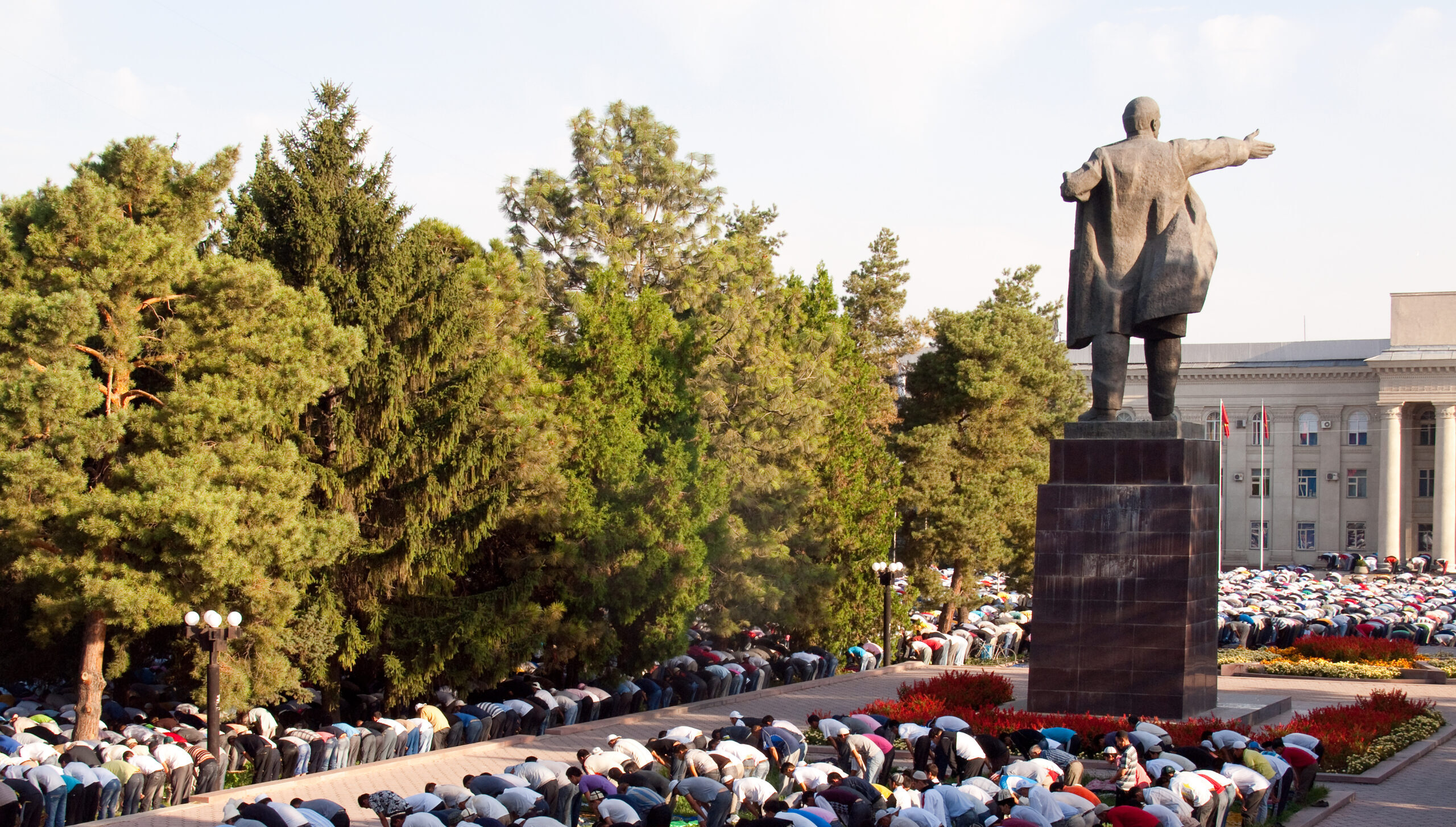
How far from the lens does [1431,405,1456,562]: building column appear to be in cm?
6062

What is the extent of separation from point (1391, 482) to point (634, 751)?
189 ft

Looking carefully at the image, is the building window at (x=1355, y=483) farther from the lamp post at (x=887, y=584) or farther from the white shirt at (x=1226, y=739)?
the white shirt at (x=1226, y=739)

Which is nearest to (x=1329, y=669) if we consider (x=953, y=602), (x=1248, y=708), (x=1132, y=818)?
(x=1248, y=708)

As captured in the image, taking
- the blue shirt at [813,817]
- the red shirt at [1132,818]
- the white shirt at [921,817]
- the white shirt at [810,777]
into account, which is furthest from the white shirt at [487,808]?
the red shirt at [1132,818]

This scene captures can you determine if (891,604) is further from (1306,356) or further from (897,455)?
(1306,356)

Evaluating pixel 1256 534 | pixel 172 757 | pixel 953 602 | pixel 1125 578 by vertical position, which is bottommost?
pixel 172 757

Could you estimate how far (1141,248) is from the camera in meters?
15.2

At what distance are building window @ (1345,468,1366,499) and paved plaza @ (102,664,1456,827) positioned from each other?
151 feet

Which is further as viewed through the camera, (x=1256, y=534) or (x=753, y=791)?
(x=1256, y=534)

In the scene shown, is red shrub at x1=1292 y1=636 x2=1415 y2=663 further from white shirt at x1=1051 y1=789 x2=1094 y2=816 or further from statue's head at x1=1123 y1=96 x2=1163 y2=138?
white shirt at x1=1051 y1=789 x2=1094 y2=816

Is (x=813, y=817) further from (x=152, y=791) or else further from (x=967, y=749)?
(x=152, y=791)

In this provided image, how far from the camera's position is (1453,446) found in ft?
201

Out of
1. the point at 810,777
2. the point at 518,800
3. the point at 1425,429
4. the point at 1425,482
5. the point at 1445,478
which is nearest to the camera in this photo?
the point at 518,800

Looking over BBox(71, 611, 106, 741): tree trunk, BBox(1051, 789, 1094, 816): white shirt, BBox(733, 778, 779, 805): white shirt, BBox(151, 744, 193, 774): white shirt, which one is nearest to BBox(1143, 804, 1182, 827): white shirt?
BBox(1051, 789, 1094, 816): white shirt
